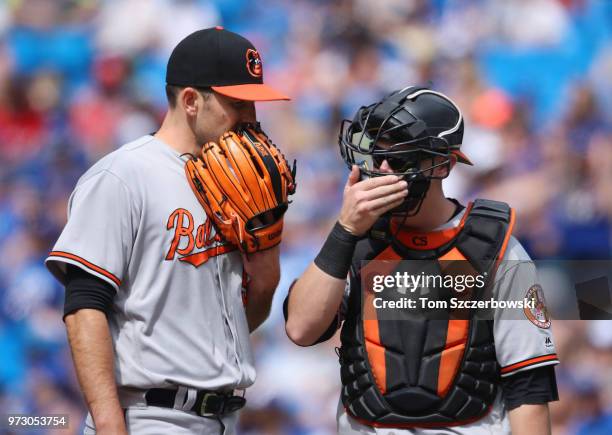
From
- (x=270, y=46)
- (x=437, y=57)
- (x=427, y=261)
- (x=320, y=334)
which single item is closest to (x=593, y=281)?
(x=427, y=261)

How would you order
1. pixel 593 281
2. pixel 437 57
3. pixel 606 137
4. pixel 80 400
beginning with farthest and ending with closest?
1. pixel 437 57
2. pixel 606 137
3. pixel 80 400
4. pixel 593 281

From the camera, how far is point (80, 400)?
522 centimetres

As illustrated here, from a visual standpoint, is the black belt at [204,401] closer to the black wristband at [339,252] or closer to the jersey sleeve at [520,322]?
the black wristband at [339,252]

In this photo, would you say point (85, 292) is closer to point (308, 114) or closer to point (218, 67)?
point (218, 67)

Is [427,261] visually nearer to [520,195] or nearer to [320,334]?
[320,334]

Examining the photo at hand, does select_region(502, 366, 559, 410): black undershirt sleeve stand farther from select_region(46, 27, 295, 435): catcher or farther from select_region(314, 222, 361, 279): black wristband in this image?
select_region(46, 27, 295, 435): catcher

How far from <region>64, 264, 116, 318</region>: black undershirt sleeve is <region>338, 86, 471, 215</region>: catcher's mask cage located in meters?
0.77

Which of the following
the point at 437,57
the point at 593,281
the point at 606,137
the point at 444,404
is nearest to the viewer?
the point at 444,404

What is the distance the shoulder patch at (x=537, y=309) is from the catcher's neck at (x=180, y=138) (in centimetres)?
109

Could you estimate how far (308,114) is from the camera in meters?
5.99

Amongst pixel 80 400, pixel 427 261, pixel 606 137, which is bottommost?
pixel 80 400

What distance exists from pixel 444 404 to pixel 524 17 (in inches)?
175

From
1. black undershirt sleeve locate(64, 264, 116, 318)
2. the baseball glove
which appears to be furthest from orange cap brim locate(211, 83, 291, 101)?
black undershirt sleeve locate(64, 264, 116, 318)

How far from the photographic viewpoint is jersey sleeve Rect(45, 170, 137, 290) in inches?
92.8
